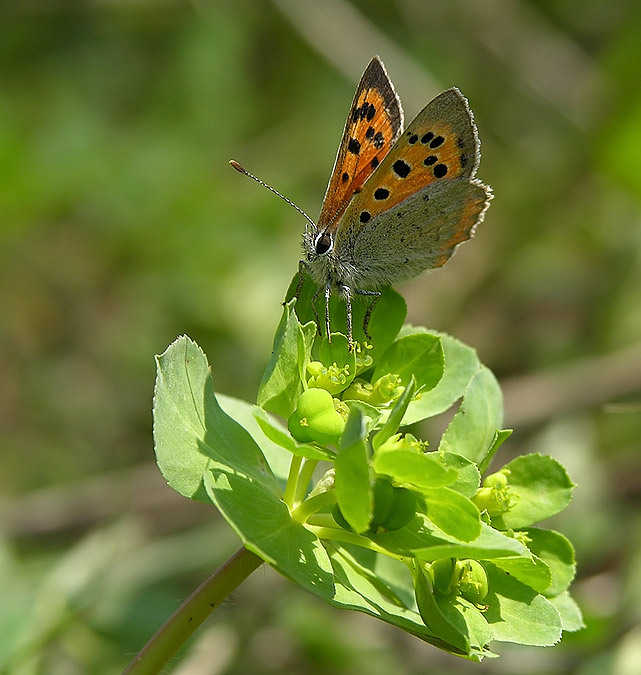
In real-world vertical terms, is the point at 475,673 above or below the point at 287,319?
below

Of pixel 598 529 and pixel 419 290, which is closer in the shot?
pixel 598 529

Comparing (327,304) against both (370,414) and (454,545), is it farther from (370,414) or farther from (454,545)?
(454,545)

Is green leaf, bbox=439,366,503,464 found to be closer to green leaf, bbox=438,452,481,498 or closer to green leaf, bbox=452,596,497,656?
green leaf, bbox=438,452,481,498

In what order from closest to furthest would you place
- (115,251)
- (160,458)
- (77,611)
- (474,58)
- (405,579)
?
(160,458)
(405,579)
(77,611)
(115,251)
(474,58)

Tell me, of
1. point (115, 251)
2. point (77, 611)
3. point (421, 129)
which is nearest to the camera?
point (421, 129)

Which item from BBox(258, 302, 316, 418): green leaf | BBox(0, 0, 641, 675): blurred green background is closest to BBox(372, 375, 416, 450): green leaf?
BBox(258, 302, 316, 418): green leaf

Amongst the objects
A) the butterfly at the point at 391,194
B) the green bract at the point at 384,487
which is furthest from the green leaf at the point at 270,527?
the butterfly at the point at 391,194

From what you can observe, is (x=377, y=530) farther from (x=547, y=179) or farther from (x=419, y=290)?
(x=547, y=179)

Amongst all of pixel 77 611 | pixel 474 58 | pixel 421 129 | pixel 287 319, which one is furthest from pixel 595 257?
pixel 287 319
